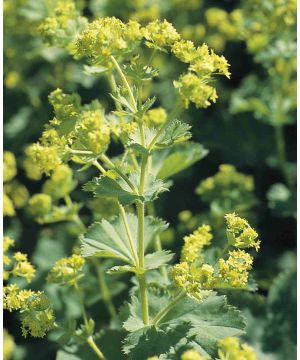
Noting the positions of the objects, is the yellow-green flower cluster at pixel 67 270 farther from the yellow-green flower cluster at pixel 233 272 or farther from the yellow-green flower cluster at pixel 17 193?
the yellow-green flower cluster at pixel 17 193

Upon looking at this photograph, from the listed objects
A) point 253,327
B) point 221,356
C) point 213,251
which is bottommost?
point 253,327

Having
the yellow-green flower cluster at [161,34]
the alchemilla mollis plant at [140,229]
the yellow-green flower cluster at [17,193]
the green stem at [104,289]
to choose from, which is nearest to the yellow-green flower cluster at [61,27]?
the alchemilla mollis plant at [140,229]

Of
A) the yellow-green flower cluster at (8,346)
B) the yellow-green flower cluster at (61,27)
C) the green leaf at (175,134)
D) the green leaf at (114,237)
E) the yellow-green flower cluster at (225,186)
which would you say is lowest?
the yellow-green flower cluster at (8,346)

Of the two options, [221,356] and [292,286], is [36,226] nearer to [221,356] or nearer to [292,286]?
[292,286]

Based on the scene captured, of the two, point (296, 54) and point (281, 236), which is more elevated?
point (296, 54)

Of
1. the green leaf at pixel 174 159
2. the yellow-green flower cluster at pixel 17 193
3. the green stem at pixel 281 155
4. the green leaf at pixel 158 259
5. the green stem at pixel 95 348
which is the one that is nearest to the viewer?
the green leaf at pixel 158 259

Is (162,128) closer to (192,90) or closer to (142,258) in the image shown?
(192,90)

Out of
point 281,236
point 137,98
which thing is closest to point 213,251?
point 137,98
